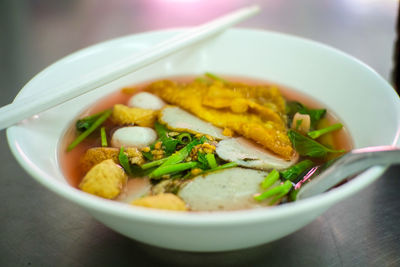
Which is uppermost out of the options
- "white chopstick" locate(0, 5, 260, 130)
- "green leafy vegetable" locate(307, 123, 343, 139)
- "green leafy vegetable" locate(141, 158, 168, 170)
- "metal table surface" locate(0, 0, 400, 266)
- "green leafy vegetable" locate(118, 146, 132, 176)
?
"white chopstick" locate(0, 5, 260, 130)

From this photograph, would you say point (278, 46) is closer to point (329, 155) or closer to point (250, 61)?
point (250, 61)

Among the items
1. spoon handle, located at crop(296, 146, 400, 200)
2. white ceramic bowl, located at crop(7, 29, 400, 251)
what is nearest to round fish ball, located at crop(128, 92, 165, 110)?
white ceramic bowl, located at crop(7, 29, 400, 251)

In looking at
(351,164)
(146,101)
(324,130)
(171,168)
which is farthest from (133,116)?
(351,164)

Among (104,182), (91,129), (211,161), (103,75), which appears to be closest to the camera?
(104,182)

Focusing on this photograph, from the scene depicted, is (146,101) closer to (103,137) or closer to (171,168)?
(103,137)

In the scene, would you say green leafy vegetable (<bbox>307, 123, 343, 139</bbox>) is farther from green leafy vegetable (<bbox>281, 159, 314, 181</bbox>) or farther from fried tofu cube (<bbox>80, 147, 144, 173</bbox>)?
fried tofu cube (<bbox>80, 147, 144, 173</bbox>)

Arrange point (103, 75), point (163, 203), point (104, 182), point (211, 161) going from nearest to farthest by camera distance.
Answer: point (163, 203), point (104, 182), point (211, 161), point (103, 75)

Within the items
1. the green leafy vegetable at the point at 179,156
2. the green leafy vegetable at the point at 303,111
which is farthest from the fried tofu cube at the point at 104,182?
the green leafy vegetable at the point at 303,111

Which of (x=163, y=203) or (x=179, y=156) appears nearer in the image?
(x=163, y=203)
